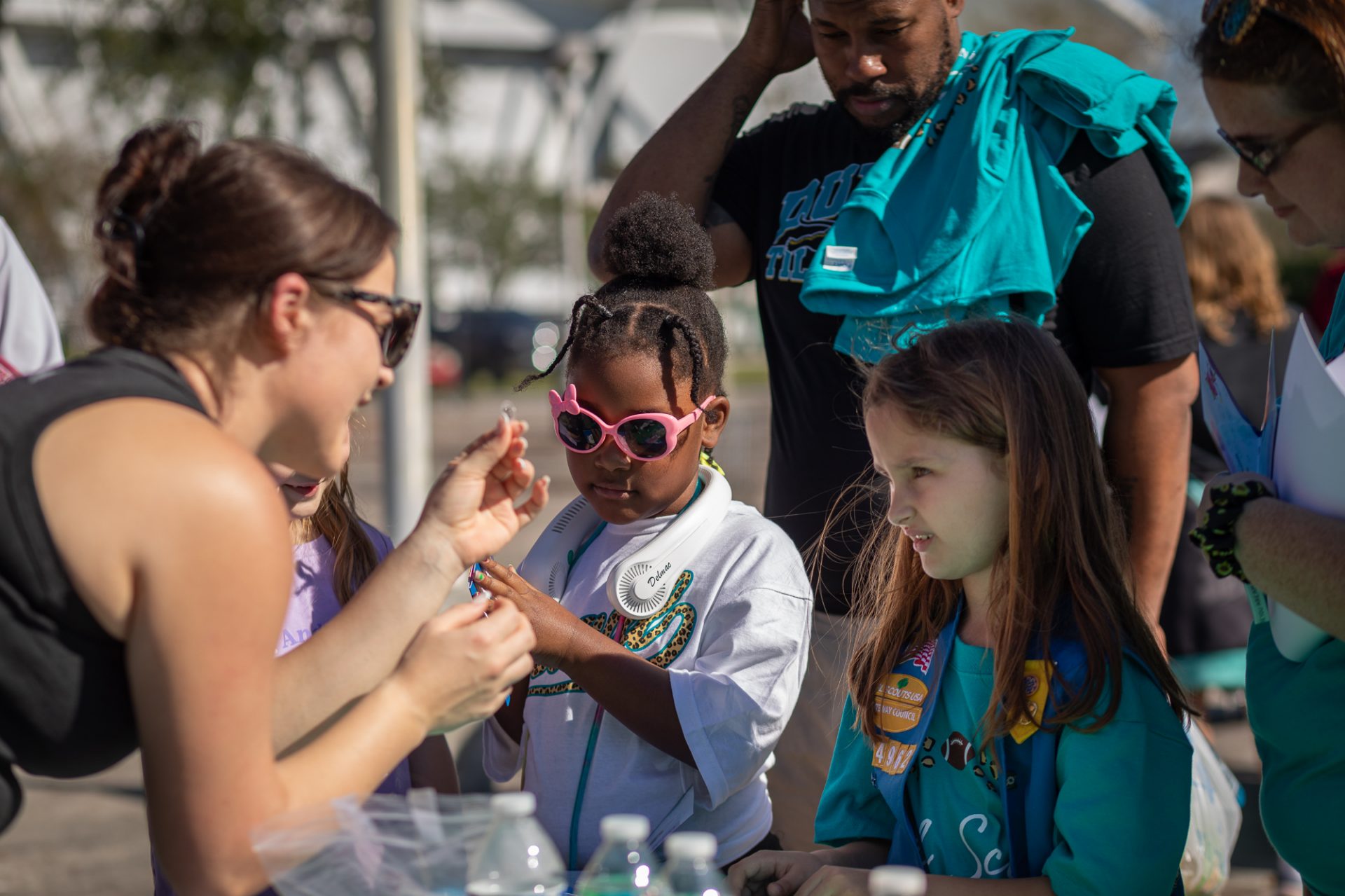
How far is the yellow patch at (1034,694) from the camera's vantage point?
1.95m

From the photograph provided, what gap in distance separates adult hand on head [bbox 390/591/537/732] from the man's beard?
1.45m

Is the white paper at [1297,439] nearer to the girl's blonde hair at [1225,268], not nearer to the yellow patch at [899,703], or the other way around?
the yellow patch at [899,703]

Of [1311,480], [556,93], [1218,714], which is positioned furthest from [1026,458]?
[556,93]

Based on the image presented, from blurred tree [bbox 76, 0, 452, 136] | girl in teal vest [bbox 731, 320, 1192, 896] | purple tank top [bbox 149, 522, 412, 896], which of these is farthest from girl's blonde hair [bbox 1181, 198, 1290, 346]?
blurred tree [bbox 76, 0, 452, 136]

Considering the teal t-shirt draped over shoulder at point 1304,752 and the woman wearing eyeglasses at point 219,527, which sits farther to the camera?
the teal t-shirt draped over shoulder at point 1304,752

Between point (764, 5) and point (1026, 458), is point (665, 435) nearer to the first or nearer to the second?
point (1026, 458)

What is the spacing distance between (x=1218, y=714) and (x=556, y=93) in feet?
116

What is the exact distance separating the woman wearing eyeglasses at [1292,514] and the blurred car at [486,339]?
22.3 m

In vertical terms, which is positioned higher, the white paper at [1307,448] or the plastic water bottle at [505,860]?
the white paper at [1307,448]

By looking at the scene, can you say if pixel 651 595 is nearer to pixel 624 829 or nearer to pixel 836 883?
pixel 836 883

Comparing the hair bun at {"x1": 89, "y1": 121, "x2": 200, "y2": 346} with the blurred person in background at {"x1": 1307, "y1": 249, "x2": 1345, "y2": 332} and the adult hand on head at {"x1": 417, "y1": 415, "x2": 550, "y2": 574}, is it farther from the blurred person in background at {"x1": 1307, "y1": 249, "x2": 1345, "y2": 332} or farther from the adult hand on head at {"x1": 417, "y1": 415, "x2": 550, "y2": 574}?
the blurred person in background at {"x1": 1307, "y1": 249, "x2": 1345, "y2": 332}

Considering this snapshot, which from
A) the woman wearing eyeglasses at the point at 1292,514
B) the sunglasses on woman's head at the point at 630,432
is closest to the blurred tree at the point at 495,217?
the sunglasses on woman's head at the point at 630,432

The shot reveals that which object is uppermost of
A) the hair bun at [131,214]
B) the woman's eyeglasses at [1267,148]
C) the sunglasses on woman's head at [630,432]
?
the woman's eyeglasses at [1267,148]

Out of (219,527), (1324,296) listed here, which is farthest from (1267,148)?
(1324,296)
